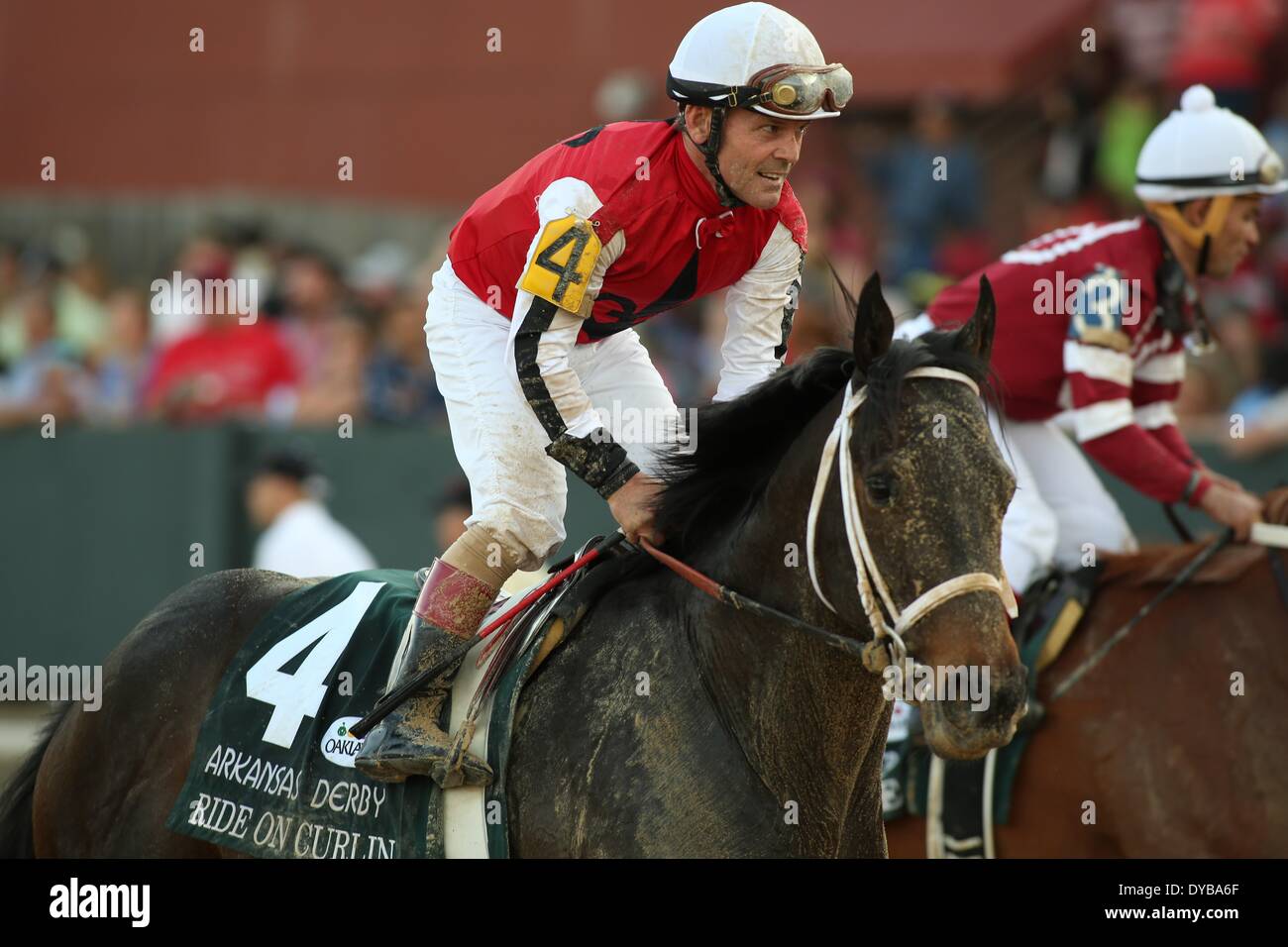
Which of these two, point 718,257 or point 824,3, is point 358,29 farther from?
point 718,257

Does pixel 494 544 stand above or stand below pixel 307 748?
above

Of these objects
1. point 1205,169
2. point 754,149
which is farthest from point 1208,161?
point 754,149

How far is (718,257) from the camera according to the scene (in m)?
4.29

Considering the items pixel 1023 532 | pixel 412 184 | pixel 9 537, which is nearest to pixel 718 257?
pixel 1023 532

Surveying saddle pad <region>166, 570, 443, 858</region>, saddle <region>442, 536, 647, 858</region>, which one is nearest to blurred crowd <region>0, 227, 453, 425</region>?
saddle pad <region>166, 570, 443, 858</region>

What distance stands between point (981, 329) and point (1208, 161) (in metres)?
2.25

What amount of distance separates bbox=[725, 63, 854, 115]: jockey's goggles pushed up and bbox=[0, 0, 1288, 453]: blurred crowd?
5844 millimetres

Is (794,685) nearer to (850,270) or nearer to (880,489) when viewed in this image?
(880,489)

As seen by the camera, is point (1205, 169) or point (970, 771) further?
point (1205, 169)

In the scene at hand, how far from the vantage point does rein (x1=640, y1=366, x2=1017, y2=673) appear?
135 inches

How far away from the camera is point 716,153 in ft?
13.3
